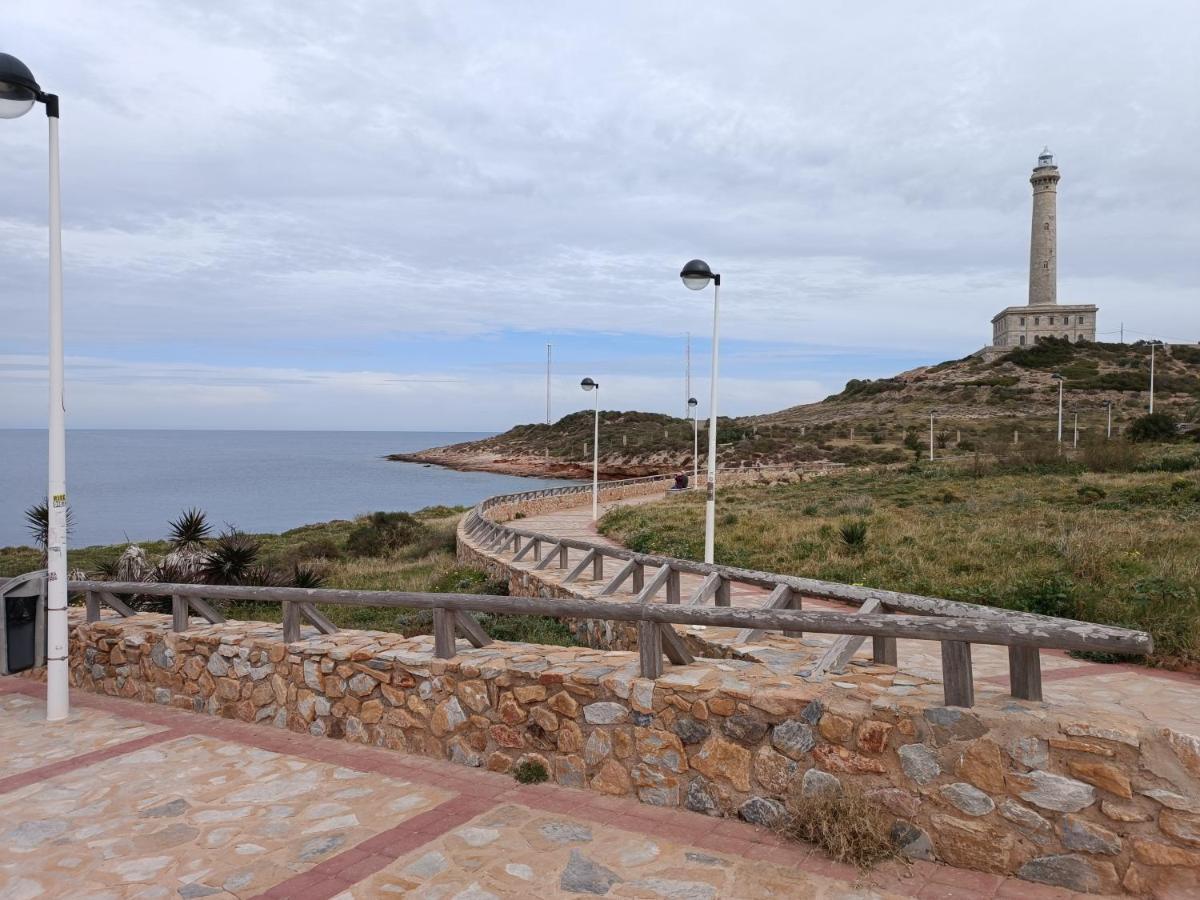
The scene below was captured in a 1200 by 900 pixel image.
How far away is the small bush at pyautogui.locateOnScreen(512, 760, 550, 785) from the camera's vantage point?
5027mm

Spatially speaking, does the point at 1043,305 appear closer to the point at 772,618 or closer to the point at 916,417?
the point at 916,417

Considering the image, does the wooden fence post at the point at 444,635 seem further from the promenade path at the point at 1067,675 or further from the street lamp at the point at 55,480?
the street lamp at the point at 55,480

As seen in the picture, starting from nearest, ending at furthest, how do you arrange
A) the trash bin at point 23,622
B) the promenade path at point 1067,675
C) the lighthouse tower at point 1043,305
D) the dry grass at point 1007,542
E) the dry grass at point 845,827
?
A: 1. the dry grass at point 845,827
2. the promenade path at point 1067,675
3. the trash bin at point 23,622
4. the dry grass at point 1007,542
5. the lighthouse tower at point 1043,305

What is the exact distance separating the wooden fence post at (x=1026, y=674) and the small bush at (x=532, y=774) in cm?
→ 273

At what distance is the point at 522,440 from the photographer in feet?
389

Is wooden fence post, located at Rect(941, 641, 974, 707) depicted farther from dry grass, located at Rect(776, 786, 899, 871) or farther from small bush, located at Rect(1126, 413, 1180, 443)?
small bush, located at Rect(1126, 413, 1180, 443)

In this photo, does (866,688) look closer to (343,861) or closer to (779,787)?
(779,787)

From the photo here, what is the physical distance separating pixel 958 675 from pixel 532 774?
2.60 m

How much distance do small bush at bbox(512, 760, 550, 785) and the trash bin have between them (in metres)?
4.66

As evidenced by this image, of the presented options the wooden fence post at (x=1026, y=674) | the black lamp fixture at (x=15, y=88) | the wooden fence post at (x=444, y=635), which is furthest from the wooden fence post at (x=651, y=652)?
the black lamp fixture at (x=15, y=88)

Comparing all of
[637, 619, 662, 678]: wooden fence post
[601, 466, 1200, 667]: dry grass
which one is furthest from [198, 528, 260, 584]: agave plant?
[637, 619, 662, 678]: wooden fence post

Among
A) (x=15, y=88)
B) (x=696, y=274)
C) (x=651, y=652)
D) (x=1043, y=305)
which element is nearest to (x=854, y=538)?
(x=696, y=274)

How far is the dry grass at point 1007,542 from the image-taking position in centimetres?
912

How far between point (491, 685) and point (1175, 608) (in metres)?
7.37
